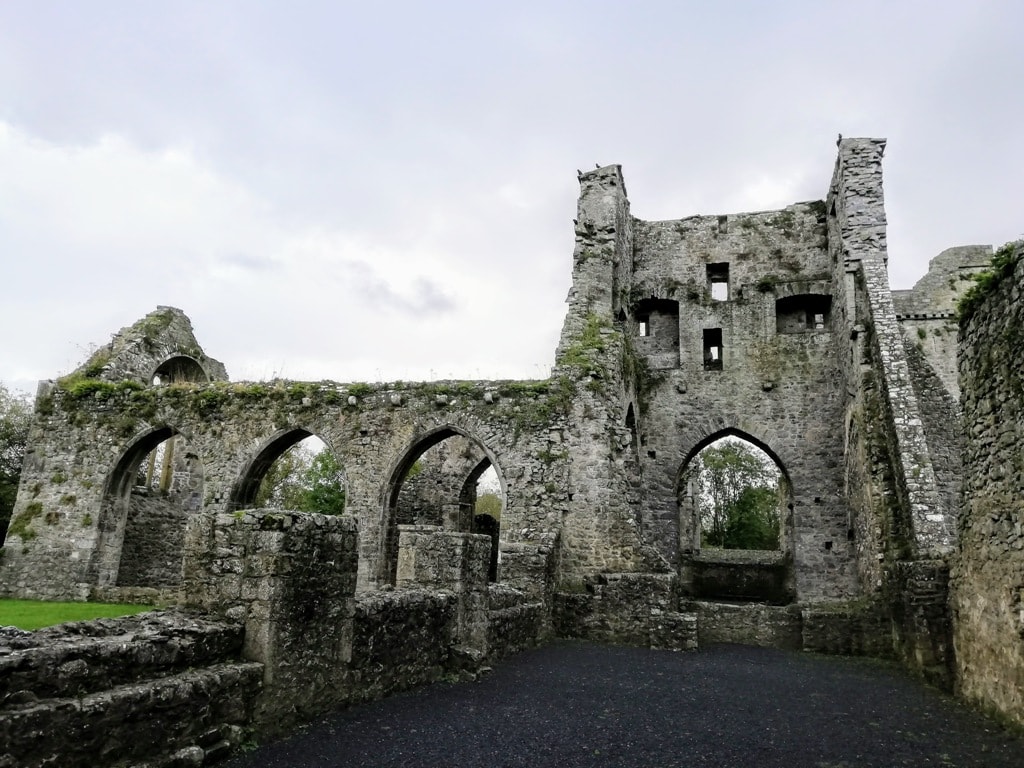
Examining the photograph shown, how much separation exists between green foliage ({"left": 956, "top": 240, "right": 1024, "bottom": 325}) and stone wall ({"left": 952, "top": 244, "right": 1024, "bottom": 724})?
3 centimetres

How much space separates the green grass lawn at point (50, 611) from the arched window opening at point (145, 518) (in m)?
1.48

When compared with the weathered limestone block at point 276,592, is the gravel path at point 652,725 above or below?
below

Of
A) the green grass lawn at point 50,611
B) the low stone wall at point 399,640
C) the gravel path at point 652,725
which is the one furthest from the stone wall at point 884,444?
the green grass lawn at point 50,611

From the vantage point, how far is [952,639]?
26.1 ft

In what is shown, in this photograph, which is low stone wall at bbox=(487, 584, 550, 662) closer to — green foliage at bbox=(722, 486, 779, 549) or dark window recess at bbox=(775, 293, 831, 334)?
dark window recess at bbox=(775, 293, 831, 334)

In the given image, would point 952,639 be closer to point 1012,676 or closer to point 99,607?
point 1012,676

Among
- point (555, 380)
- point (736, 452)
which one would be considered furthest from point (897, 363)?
point (736, 452)

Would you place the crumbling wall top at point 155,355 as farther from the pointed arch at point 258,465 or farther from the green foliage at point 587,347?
the green foliage at point 587,347

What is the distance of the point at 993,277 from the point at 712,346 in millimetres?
11370

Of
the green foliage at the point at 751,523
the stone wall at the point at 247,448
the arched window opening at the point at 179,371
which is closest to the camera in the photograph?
the stone wall at the point at 247,448

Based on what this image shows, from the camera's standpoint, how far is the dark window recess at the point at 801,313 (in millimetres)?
17188

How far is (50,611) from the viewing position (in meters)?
12.0

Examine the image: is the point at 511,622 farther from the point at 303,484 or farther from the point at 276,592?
the point at 303,484

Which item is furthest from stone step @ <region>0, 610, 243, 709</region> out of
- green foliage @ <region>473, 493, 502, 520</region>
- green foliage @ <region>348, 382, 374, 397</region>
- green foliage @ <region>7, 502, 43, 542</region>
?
green foliage @ <region>473, 493, 502, 520</region>
